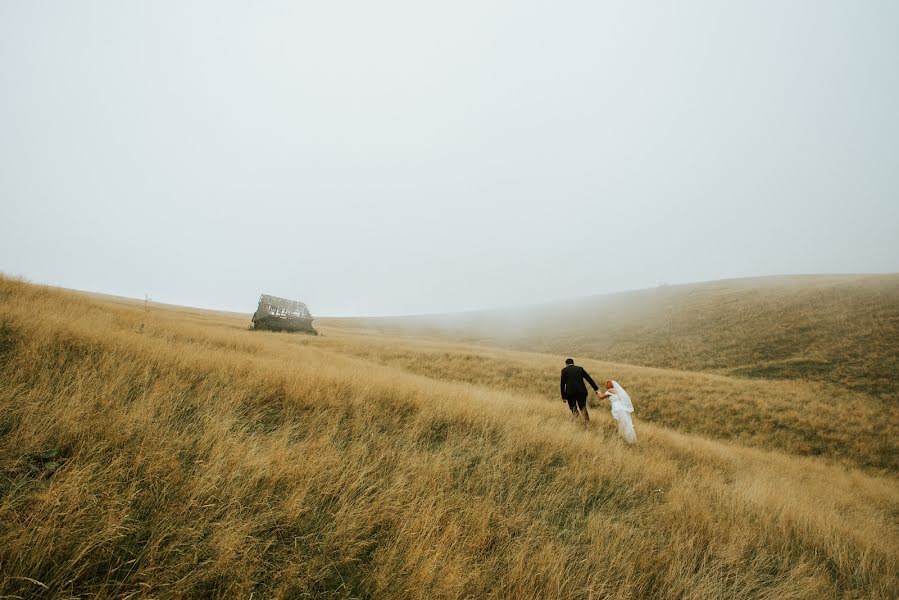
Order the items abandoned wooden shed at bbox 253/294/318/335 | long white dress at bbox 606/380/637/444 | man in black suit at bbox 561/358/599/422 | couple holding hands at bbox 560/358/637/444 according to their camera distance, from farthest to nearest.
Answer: abandoned wooden shed at bbox 253/294/318/335 < man in black suit at bbox 561/358/599/422 < couple holding hands at bbox 560/358/637/444 < long white dress at bbox 606/380/637/444

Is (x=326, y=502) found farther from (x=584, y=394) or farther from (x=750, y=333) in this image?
(x=750, y=333)

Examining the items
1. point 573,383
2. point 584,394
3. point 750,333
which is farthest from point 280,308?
point 750,333

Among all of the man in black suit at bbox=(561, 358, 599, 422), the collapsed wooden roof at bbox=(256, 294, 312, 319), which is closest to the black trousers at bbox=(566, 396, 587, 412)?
the man in black suit at bbox=(561, 358, 599, 422)

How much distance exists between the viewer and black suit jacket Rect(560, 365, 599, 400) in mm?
9898

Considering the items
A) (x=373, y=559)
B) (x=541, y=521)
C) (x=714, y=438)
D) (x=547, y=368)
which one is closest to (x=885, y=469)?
(x=714, y=438)

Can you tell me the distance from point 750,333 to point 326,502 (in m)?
42.8

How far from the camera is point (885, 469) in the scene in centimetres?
1216

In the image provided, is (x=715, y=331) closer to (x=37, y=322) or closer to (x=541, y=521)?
(x=541, y=521)

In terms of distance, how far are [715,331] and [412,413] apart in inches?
1701

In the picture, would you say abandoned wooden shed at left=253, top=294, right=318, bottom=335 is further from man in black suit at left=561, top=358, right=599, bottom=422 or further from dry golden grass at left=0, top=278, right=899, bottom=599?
man in black suit at left=561, top=358, right=599, bottom=422

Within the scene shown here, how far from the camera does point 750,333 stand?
33.4m

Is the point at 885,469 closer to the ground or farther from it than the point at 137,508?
closer to the ground

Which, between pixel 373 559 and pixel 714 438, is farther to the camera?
pixel 714 438

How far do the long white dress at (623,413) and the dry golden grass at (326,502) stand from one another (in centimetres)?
228
